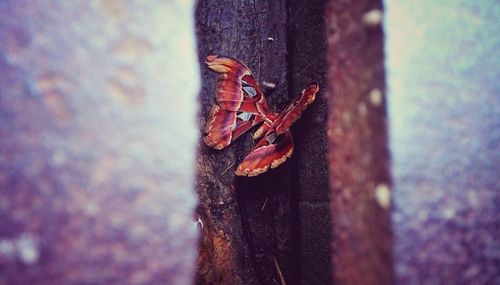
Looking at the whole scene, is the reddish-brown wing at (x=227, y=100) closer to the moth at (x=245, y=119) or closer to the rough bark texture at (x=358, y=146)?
the moth at (x=245, y=119)

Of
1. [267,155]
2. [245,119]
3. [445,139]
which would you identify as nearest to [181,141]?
[445,139]

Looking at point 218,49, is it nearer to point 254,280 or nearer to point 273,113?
point 273,113

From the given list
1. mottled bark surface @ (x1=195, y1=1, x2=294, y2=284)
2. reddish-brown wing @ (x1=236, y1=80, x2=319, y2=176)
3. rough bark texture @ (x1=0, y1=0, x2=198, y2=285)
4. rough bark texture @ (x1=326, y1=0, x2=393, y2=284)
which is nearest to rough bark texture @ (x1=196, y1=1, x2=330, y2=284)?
mottled bark surface @ (x1=195, y1=1, x2=294, y2=284)

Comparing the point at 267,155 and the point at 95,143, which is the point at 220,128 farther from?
the point at 95,143

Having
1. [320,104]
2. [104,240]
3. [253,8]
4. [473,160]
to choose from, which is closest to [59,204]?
[104,240]

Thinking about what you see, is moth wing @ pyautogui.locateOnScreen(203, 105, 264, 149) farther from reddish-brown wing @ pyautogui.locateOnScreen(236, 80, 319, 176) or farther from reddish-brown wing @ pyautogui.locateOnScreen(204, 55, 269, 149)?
reddish-brown wing @ pyautogui.locateOnScreen(236, 80, 319, 176)
